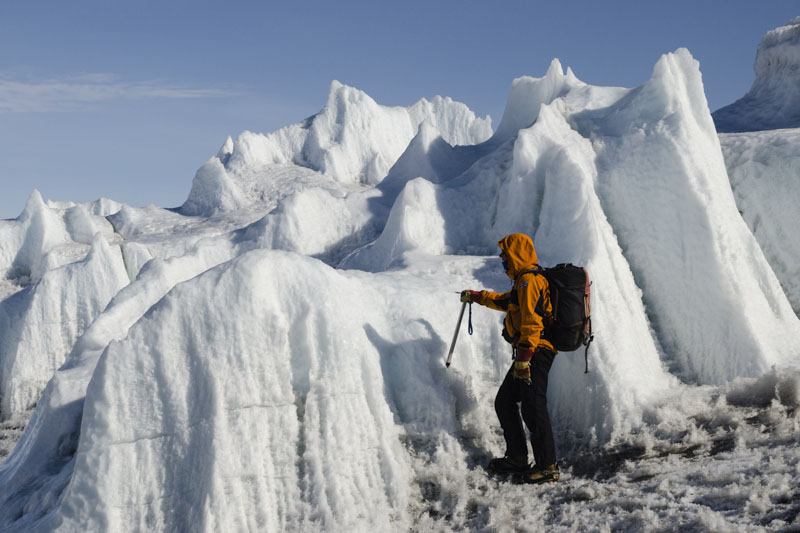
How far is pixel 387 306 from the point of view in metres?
7.54

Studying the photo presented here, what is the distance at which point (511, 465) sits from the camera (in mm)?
6445

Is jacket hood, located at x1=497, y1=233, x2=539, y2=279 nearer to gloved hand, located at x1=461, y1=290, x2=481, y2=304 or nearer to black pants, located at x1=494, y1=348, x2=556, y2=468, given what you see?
gloved hand, located at x1=461, y1=290, x2=481, y2=304

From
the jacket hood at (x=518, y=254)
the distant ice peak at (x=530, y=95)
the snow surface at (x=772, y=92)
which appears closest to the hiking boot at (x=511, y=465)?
the jacket hood at (x=518, y=254)

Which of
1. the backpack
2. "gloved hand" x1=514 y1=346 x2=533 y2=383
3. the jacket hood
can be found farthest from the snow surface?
"gloved hand" x1=514 y1=346 x2=533 y2=383

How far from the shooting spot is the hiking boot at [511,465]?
6422 millimetres

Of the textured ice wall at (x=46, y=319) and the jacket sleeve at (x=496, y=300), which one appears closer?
the jacket sleeve at (x=496, y=300)

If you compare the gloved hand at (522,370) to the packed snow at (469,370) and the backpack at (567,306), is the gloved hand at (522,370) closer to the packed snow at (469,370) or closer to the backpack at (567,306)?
the backpack at (567,306)

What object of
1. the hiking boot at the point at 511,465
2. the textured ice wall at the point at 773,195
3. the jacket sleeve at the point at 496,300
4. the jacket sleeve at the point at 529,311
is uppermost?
the textured ice wall at the point at 773,195

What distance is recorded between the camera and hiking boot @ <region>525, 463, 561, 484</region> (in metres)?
6.25

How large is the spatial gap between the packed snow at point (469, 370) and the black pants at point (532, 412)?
1.24 feet

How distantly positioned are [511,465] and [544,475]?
35 centimetres

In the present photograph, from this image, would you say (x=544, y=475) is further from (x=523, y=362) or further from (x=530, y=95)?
(x=530, y=95)

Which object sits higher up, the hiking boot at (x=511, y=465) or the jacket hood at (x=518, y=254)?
the jacket hood at (x=518, y=254)

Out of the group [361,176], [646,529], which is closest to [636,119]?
[646,529]
